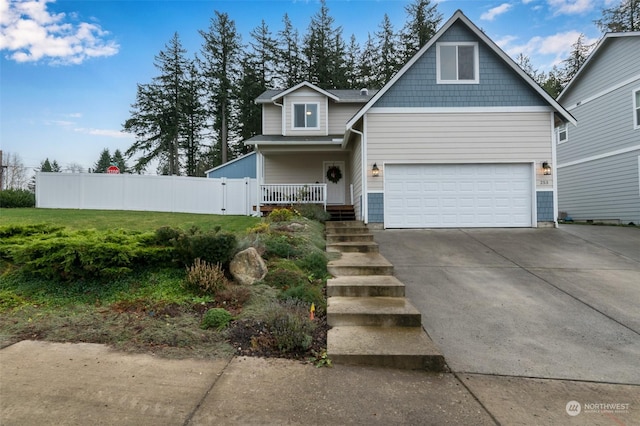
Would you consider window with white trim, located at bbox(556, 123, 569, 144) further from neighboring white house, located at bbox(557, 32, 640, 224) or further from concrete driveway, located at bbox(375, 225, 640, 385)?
concrete driveway, located at bbox(375, 225, 640, 385)

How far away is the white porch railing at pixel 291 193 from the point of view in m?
Answer: 12.3

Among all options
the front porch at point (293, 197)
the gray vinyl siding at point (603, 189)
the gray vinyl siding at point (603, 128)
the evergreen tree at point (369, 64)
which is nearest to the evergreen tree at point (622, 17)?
the gray vinyl siding at point (603, 128)

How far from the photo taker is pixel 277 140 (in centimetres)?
1312

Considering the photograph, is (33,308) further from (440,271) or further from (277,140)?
(277,140)

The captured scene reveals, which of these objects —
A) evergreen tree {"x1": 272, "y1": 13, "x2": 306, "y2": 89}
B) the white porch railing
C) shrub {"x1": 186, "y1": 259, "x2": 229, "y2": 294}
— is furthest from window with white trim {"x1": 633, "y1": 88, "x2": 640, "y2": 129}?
evergreen tree {"x1": 272, "y1": 13, "x2": 306, "y2": 89}

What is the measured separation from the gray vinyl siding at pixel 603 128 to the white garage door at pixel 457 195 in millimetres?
6168

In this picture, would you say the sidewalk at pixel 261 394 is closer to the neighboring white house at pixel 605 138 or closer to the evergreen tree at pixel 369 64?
the neighboring white house at pixel 605 138

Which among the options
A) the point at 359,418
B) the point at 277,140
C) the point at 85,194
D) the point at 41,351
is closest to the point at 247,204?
the point at 277,140

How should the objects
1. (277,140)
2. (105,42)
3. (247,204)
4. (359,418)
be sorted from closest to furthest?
(359,418)
(105,42)
(277,140)
(247,204)

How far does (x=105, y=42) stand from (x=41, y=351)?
11443 mm

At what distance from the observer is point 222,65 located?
2558 cm

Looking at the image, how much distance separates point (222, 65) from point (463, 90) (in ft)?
69.0

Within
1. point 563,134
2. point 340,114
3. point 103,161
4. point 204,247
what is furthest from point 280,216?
point 103,161

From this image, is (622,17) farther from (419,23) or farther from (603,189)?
(603,189)
